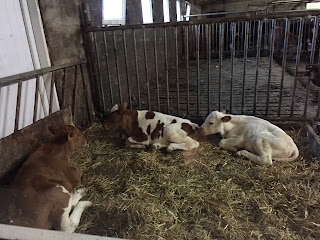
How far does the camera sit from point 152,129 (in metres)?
3.86

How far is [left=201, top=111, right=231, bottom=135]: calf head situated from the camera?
3.79 meters

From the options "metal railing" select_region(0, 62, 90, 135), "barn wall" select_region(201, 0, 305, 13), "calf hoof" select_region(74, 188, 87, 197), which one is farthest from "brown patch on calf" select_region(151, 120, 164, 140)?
"barn wall" select_region(201, 0, 305, 13)

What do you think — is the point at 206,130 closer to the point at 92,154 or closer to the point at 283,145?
the point at 283,145

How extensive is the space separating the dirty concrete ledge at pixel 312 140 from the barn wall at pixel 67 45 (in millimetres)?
3634

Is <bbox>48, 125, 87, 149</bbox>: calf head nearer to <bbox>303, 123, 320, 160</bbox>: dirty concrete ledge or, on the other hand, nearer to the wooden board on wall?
the wooden board on wall

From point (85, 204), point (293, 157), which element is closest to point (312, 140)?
point (293, 157)

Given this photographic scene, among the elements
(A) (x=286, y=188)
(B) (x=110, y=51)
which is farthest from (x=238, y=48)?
(A) (x=286, y=188)

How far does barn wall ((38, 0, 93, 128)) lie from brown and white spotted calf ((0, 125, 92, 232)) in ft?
4.46

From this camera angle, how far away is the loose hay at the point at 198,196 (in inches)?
89.7

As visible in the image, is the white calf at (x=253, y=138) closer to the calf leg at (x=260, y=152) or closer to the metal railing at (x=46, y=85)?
the calf leg at (x=260, y=152)

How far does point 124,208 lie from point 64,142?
1.04 m

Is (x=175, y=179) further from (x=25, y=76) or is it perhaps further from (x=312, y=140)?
(x=25, y=76)

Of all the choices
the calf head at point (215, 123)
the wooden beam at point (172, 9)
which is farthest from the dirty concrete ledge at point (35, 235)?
the wooden beam at point (172, 9)

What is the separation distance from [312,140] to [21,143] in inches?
148
